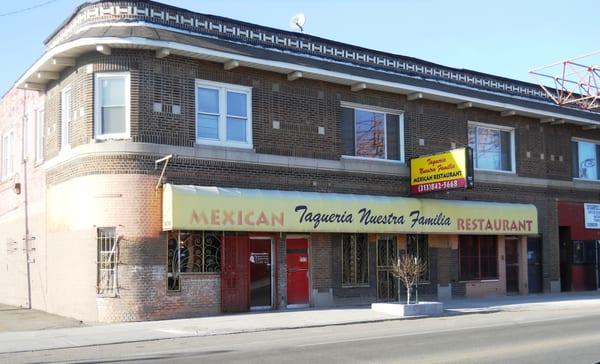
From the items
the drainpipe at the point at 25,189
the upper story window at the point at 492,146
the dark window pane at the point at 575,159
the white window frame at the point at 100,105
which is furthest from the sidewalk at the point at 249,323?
the dark window pane at the point at 575,159

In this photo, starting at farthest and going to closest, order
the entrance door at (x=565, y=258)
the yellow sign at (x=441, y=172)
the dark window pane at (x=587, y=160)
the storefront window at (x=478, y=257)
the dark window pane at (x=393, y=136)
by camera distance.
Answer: the dark window pane at (x=587, y=160) < the entrance door at (x=565, y=258) < the storefront window at (x=478, y=257) < the dark window pane at (x=393, y=136) < the yellow sign at (x=441, y=172)

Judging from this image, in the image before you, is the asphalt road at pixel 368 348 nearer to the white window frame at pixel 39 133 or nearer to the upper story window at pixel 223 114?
the upper story window at pixel 223 114

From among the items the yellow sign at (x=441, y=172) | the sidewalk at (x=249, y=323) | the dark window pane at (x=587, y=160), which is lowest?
the sidewalk at (x=249, y=323)

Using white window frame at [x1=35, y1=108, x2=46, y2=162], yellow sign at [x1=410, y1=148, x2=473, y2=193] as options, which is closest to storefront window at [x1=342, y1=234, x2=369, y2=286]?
yellow sign at [x1=410, y1=148, x2=473, y2=193]

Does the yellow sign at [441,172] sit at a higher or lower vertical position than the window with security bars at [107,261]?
higher

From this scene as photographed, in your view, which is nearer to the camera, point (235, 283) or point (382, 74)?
point (235, 283)

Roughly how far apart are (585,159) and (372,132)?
1200 centimetres

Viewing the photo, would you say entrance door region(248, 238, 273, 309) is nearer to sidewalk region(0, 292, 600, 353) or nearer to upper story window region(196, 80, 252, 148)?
sidewalk region(0, 292, 600, 353)

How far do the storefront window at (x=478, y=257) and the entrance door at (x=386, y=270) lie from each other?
3134mm

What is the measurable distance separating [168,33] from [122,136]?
3034 mm

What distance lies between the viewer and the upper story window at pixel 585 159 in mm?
29953

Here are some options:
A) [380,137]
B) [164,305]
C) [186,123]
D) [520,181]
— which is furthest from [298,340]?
[520,181]

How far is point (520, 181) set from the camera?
2716 centimetres

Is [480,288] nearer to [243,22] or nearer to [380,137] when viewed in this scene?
[380,137]
